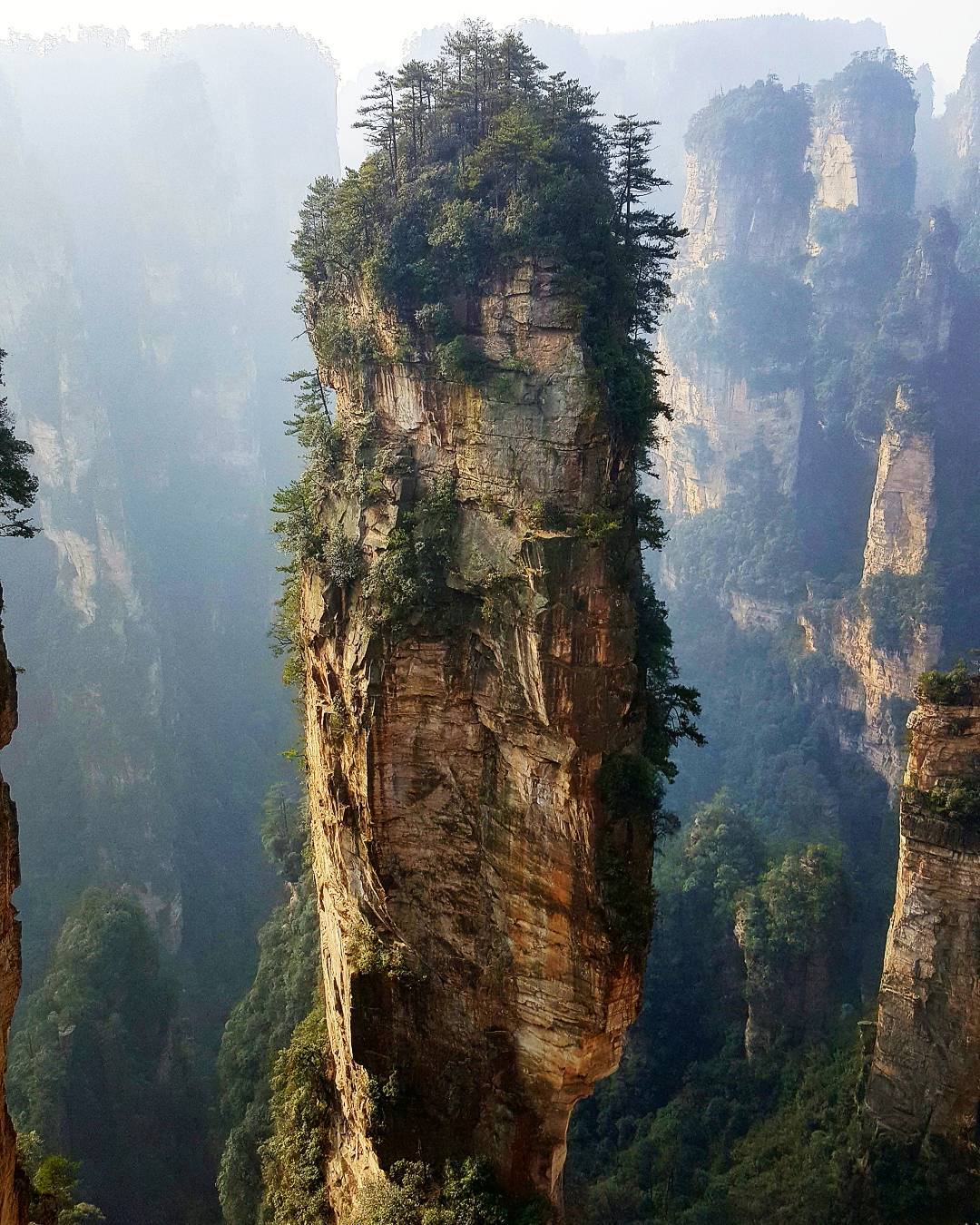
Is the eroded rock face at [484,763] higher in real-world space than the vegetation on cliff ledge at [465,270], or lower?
lower

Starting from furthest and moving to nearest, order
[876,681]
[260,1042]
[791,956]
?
[876,681]
[791,956]
[260,1042]

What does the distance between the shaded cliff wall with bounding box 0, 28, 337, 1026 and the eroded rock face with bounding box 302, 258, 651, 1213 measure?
76.8ft

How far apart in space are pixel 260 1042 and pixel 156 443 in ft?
143

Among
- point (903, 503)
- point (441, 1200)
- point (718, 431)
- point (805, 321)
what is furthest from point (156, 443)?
point (441, 1200)

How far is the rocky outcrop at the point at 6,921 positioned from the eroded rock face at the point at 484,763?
4629 mm

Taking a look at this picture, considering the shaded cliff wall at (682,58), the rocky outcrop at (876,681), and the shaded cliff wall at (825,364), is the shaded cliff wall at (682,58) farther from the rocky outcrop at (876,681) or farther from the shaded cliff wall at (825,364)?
the rocky outcrop at (876,681)

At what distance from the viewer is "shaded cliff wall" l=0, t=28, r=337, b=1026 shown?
4491 cm

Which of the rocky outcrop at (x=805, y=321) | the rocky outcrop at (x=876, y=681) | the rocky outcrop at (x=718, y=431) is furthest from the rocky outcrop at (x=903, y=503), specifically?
the rocky outcrop at (x=718, y=431)

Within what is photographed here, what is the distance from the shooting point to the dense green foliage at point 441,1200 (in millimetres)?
14234

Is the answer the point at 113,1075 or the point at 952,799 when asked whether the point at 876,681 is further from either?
the point at 113,1075

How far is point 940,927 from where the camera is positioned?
62.2 ft

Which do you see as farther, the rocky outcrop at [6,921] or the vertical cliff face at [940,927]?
the vertical cliff face at [940,927]

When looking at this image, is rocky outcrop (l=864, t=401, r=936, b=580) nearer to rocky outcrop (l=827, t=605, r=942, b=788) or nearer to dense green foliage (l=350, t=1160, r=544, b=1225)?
rocky outcrop (l=827, t=605, r=942, b=788)

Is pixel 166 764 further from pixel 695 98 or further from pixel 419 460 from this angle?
pixel 695 98
